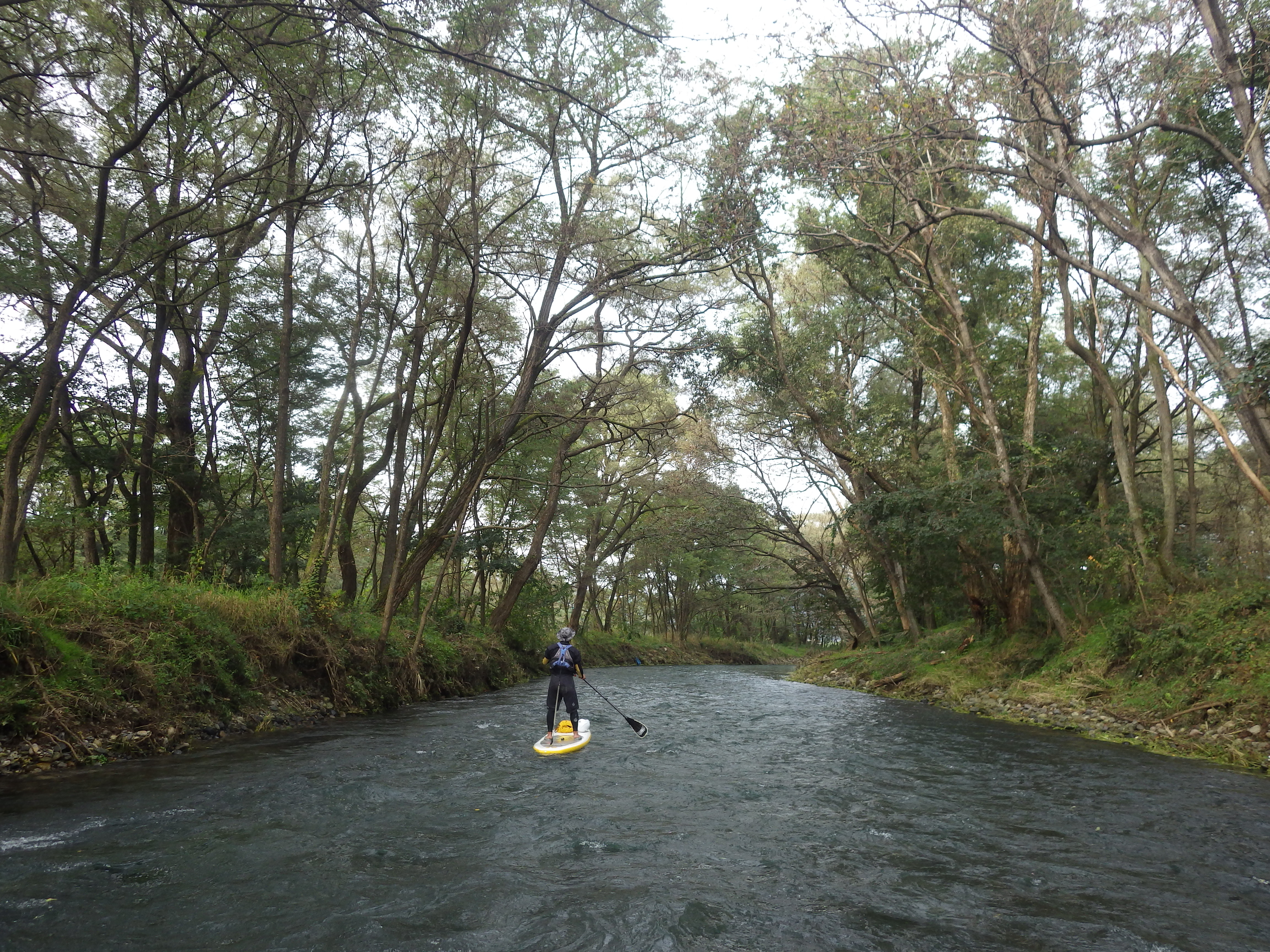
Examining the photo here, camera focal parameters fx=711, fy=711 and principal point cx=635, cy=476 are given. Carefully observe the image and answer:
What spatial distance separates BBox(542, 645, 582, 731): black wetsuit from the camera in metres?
9.78

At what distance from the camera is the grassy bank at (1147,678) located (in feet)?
28.7

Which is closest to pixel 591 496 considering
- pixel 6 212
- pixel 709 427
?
pixel 709 427

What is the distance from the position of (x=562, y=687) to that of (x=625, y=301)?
364 inches

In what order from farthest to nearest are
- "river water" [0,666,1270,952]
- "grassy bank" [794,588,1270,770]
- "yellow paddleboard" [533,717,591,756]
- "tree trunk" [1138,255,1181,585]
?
"tree trunk" [1138,255,1181,585] → "yellow paddleboard" [533,717,591,756] → "grassy bank" [794,588,1270,770] → "river water" [0,666,1270,952]

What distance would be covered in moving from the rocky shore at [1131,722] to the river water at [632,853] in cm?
58

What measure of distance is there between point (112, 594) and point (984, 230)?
1861 cm

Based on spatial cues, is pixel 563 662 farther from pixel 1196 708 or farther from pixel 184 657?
pixel 1196 708

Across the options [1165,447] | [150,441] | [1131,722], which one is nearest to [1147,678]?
[1131,722]

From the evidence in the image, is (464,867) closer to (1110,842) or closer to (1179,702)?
(1110,842)

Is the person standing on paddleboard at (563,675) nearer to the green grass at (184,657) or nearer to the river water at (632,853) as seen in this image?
the river water at (632,853)

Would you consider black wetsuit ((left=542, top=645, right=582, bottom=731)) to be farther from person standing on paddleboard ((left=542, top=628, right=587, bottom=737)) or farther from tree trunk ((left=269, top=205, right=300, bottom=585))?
tree trunk ((left=269, top=205, right=300, bottom=585))

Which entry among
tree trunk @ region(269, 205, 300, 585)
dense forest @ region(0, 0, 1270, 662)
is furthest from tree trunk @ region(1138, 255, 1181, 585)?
tree trunk @ region(269, 205, 300, 585)

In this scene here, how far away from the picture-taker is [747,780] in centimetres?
739

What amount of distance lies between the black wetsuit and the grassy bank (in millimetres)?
7449
